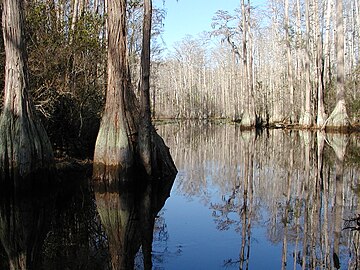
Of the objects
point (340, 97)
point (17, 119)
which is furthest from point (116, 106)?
point (340, 97)

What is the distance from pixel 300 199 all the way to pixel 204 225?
225cm

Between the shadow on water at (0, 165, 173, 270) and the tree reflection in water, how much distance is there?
4.10 feet

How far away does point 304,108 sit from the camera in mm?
27438

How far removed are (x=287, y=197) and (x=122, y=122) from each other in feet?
13.7

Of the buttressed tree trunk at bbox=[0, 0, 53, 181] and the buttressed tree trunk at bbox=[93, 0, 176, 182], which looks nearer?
the buttressed tree trunk at bbox=[0, 0, 53, 181]

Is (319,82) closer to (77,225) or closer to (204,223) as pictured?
(204,223)

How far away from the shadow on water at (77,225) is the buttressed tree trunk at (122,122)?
1.84 feet

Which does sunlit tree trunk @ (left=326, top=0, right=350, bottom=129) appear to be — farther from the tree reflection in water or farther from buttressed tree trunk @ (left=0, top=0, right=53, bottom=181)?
buttressed tree trunk @ (left=0, top=0, right=53, bottom=181)

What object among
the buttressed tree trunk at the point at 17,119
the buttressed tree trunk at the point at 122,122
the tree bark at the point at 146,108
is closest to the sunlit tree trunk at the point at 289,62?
the tree bark at the point at 146,108

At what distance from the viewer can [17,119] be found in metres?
8.24

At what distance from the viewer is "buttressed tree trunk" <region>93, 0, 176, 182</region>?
9.07m

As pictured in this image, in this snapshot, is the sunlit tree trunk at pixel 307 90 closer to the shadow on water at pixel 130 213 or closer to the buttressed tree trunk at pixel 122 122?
the shadow on water at pixel 130 213

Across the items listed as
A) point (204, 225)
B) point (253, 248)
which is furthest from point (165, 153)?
point (253, 248)

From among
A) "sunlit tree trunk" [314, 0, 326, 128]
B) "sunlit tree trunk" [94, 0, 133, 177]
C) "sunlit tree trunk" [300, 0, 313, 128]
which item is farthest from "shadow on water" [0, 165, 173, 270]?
"sunlit tree trunk" [300, 0, 313, 128]
